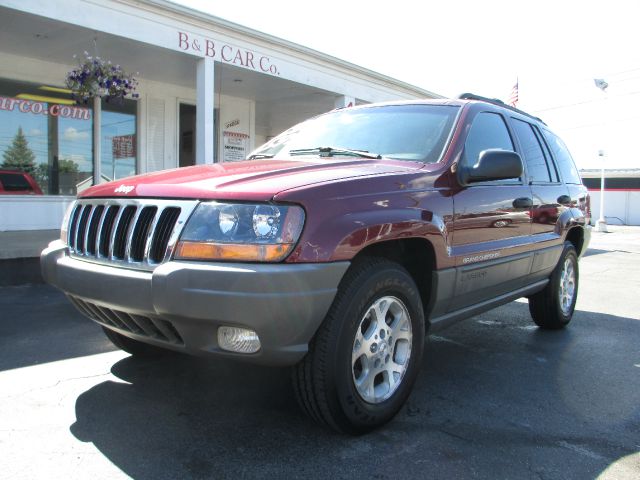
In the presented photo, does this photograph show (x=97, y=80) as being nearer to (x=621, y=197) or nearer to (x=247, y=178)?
(x=247, y=178)

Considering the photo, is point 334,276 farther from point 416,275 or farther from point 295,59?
point 295,59

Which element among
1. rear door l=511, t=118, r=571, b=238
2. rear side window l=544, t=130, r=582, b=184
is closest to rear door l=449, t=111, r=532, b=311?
rear door l=511, t=118, r=571, b=238

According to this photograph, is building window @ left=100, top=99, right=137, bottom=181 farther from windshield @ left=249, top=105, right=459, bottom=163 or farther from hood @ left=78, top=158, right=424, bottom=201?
hood @ left=78, top=158, right=424, bottom=201

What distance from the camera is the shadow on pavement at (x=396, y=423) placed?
2420 millimetres

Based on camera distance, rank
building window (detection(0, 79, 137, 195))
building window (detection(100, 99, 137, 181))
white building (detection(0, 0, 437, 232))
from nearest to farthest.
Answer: white building (detection(0, 0, 437, 232)) < building window (detection(0, 79, 137, 195)) < building window (detection(100, 99, 137, 181))

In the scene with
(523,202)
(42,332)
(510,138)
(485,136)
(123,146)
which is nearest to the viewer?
(485,136)

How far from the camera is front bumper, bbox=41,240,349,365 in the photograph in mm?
2229

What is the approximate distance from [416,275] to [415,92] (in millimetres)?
12906

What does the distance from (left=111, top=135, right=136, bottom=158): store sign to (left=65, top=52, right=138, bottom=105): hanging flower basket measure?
2.78 m

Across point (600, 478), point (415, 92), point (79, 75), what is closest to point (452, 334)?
point (600, 478)

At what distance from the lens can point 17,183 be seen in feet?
33.6

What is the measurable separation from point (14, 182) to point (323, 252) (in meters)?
9.84

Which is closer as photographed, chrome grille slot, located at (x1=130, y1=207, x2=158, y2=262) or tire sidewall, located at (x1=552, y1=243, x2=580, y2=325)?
chrome grille slot, located at (x1=130, y1=207, x2=158, y2=262)

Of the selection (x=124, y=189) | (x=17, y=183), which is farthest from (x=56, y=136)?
(x=124, y=189)
